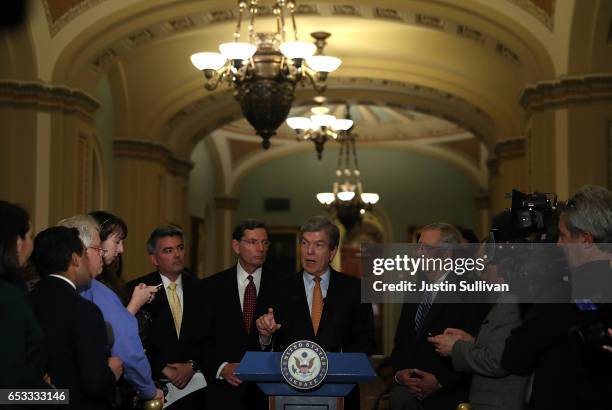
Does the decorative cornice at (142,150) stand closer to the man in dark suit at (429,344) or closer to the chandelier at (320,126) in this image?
the chandelier at (320,126)

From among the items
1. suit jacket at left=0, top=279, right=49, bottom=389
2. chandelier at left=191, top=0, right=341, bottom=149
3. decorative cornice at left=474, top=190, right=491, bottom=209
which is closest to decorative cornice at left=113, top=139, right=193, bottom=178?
chandelier at left=191, top=0, right=341, bottom=149

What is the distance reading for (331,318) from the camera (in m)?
4.70

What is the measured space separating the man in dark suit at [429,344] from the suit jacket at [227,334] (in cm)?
71

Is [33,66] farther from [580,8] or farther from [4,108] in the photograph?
[580,8]

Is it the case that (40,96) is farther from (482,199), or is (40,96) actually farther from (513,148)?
(482,199)

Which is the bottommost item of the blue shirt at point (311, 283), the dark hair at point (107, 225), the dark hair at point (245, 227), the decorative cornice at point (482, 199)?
the blue shirt at point (311, 283)

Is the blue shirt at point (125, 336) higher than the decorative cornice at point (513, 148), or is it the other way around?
the decorative cornice at point (513, 148)

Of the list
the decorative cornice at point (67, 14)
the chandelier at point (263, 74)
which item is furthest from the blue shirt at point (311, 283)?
the decorative cornice at point (67, 14)

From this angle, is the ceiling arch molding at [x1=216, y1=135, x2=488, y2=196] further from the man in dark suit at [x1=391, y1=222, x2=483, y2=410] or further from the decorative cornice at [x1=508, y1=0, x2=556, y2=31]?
the man in dark suit at [x1=391, y1=222, x2=483, y2=410]

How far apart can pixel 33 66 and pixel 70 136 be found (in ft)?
2.66

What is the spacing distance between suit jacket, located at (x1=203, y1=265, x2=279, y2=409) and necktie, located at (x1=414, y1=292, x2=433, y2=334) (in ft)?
2.43

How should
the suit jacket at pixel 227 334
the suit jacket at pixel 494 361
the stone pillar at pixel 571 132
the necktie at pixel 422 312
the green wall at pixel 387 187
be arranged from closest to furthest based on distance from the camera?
the suit jacket at pixel 494 361 → the necktie at pixel 422 312 → the suit jacket at pixel 227 334 → the stone pillar at pixel 571 132 → the green wall at pixel 387 187

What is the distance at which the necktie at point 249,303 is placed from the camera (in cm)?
513

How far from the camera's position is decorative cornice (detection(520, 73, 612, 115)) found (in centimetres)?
932
